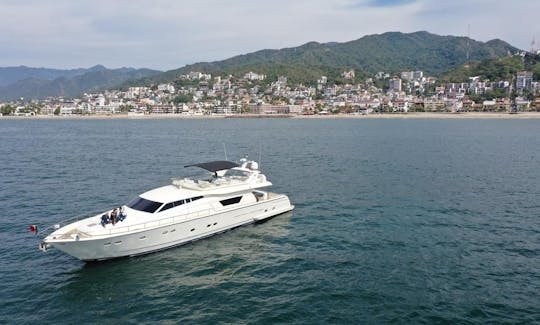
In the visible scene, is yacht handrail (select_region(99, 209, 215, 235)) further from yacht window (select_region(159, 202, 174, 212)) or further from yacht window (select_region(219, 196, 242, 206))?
yacht window (select_region(219, 196, 242, 206))

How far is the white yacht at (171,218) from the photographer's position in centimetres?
1675

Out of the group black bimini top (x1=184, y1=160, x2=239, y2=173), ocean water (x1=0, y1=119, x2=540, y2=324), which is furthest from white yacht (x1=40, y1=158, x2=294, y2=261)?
ocean water (x1=0, y1=119, x2=540, y2=324)

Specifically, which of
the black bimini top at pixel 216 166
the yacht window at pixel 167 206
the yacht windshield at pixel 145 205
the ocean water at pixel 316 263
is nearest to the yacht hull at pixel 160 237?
the ocean water at pixel 316 263

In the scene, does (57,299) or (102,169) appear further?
(102,169)

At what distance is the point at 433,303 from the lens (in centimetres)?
1402

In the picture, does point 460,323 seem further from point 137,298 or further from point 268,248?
point 137,298

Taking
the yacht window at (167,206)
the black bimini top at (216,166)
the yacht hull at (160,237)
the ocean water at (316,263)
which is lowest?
the ocean water at (316,263)

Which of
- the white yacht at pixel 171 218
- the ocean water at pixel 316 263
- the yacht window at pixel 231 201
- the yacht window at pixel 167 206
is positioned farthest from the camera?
the yacht window at pixel 231 201

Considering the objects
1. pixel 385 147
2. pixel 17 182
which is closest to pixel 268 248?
pixel 17 182

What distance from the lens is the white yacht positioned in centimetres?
1675

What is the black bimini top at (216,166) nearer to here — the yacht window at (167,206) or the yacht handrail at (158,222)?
the yacht handrail at (158,222)

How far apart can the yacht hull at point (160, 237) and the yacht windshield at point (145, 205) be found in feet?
4.33

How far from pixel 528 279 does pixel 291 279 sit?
33.4ft

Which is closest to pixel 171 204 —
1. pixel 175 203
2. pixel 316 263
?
pixel 175 203
